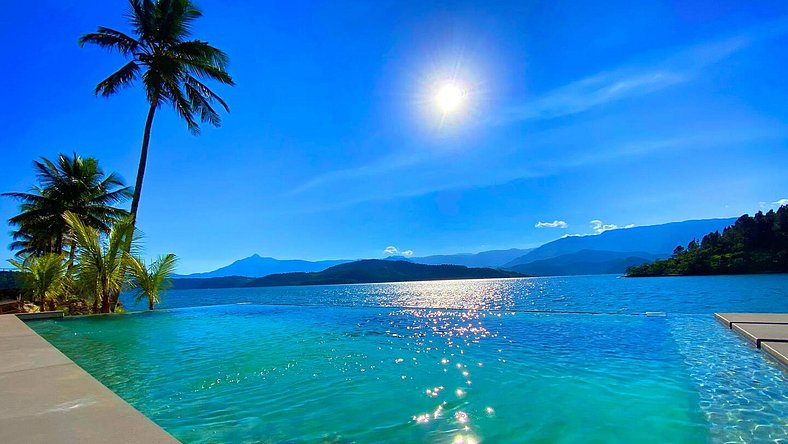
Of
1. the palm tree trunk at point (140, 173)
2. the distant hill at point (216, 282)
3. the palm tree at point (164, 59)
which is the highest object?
the palm tree at point (164, 59)

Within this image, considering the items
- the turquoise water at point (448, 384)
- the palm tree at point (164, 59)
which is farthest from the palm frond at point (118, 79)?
the turquoise water at point (448, 384)

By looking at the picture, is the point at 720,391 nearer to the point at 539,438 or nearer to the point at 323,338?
the point at 539,438

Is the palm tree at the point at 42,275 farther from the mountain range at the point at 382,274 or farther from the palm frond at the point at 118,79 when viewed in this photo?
the mountain range at the point at 382,274

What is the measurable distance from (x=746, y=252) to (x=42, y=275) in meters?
92.2

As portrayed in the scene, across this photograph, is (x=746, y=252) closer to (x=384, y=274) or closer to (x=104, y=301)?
(x=104, y=301)

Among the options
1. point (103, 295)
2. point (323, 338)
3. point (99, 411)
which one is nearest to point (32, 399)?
point (99, 411)

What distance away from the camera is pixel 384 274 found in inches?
5335

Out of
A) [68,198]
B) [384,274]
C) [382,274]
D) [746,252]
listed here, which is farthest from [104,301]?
[382,274]

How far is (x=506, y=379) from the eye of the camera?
15.4 feet

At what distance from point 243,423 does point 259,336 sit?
5.64 metres

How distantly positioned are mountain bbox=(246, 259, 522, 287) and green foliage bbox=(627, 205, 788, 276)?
242ft

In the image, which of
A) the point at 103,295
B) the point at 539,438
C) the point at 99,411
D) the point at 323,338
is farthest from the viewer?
the point at 103,295

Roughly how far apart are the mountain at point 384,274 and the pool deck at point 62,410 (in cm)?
12424

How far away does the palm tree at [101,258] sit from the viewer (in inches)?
468
